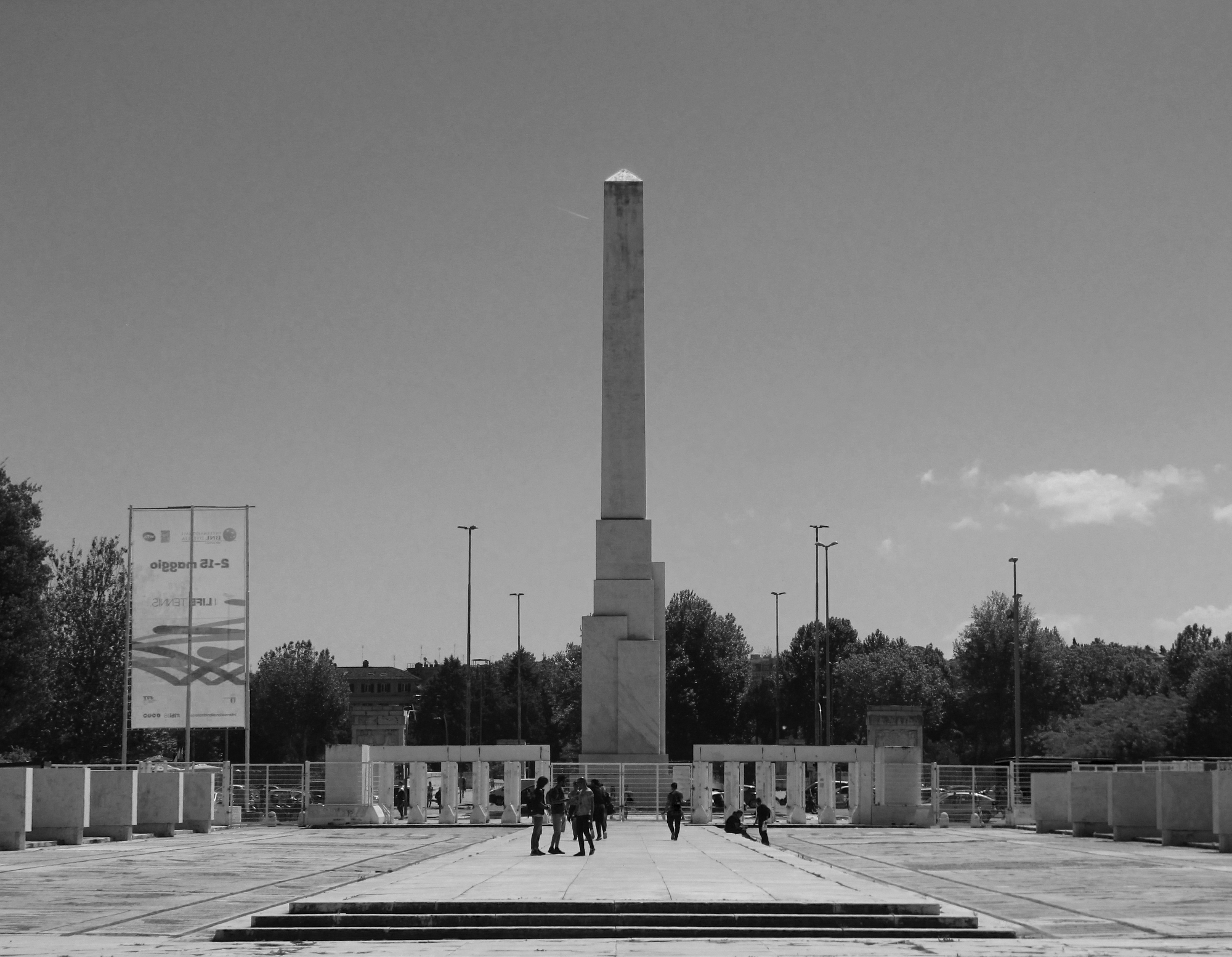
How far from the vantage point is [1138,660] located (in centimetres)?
11512

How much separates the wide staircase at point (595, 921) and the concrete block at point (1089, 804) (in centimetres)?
2386

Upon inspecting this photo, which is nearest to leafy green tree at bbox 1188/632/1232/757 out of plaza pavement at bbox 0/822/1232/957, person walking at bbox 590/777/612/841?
plaza pavement at bbox 0/822/1232/957

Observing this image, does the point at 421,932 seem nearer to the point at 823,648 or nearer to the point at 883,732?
the point at 883,732

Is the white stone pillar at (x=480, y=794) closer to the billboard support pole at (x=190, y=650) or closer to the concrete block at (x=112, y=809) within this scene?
the billboard support pole at (x=190, y=650)

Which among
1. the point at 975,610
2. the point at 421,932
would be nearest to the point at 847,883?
the point at 421,932

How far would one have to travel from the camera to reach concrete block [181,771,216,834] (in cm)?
4238

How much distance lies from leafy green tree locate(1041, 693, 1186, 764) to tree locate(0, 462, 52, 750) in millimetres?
44603

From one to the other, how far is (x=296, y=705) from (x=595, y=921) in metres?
91.9

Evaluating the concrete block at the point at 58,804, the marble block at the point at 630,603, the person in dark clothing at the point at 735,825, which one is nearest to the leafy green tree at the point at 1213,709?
the marble block at the point at 630,603

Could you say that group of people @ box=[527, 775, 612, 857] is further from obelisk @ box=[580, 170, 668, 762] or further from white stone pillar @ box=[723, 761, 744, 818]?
obelisk @ box=[580, 170, 668, 762]

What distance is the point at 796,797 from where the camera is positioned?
47844 millimetres

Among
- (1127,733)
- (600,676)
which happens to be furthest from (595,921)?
(1127,733)

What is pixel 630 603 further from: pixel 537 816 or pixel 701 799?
pixel 537 816

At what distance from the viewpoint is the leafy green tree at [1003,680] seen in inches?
3344
